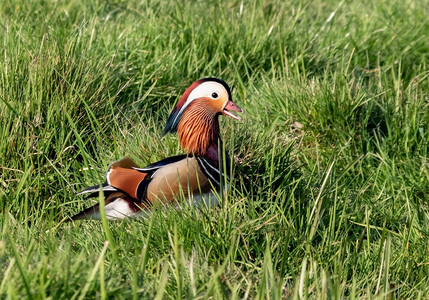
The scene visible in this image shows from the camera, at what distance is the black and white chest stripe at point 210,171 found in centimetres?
326

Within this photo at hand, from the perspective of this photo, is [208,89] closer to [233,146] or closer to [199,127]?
[199,127]

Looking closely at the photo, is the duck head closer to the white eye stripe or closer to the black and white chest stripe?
the white eye stripe

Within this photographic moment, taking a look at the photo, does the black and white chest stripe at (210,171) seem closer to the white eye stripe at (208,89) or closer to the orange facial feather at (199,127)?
the orange facial feather at (199,127)

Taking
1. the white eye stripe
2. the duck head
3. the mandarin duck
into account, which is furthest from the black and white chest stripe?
the white eye stripe

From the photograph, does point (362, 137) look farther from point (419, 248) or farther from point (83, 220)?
point (83, 220)

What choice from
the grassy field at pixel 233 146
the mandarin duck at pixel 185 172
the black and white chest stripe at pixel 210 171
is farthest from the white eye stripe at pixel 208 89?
the black and white chest stripe at pixel 210 171

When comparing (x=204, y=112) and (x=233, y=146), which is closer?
(x=233, y=146)

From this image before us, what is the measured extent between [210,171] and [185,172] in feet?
0.47

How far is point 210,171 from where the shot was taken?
329 centimetres

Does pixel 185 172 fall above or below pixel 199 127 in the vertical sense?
below

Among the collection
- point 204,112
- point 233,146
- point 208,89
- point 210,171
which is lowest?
point 210,171

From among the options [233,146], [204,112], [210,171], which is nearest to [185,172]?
[210,171]

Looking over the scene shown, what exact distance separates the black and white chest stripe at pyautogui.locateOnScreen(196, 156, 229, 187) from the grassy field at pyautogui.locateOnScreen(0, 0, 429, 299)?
0.47 feet

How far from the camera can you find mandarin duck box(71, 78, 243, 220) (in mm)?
3160
